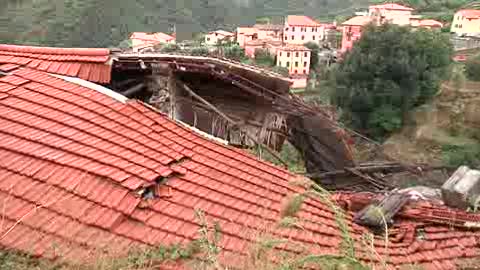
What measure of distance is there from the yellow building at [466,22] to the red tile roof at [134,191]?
156 feet

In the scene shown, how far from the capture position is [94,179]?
3.36 meters

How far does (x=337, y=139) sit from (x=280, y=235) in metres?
2.84

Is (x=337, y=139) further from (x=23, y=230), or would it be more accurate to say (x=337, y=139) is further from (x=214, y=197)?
(x=23, y=230)

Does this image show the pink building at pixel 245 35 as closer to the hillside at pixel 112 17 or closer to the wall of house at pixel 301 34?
the wall of house at pixel 301 34

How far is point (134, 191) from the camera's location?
3350 mm

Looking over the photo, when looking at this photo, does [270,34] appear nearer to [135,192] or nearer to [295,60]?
[295,60]

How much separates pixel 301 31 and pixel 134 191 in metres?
52.2

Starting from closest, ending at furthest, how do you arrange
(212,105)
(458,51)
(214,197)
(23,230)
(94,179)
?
(23,230) < (94,179) < (214,197) < (212,105) < (458,51)

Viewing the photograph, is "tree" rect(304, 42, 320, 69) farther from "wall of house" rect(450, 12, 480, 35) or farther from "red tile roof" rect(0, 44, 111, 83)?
"red tile roof" rect(0, 44, 111, 83)

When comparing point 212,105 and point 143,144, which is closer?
point 143,144

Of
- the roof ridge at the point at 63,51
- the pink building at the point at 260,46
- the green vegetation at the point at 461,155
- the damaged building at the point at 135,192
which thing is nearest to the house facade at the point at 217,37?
the pink building at the point at 260,46

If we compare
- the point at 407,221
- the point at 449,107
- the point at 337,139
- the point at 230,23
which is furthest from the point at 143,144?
the point at 230,23

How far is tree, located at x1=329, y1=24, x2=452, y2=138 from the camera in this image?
25.7 metres

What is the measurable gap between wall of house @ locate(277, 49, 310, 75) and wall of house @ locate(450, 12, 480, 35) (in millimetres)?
16027
